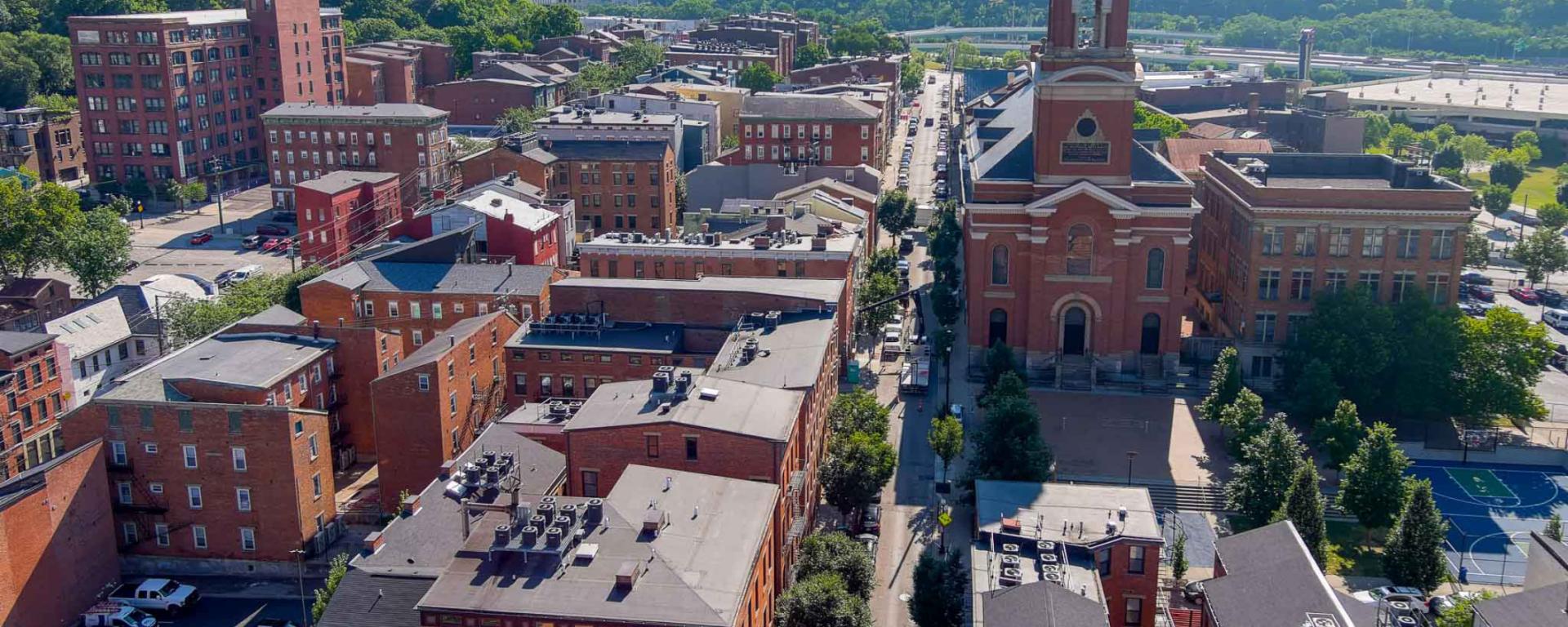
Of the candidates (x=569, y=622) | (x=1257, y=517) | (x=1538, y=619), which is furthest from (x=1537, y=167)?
(x=569, y=622)

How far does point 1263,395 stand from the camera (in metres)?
87.8

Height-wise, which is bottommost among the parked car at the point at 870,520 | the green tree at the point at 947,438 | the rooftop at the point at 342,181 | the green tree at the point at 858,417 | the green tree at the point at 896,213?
the parked car at the point at 870,520

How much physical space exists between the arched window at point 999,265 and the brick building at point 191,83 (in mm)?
100313

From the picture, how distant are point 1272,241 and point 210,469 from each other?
66.8 meters

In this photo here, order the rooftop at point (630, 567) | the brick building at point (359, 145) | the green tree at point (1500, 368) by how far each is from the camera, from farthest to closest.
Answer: the brick building at point (359, 145), the green tree at point (1500, 368), the rooftop at point (630, 567)

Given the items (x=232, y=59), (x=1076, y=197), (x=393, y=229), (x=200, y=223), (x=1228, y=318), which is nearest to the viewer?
(x=1076, y=197)

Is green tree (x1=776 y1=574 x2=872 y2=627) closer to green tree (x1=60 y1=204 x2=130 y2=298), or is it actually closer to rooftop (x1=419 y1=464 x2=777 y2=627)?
rooftop (x1=419 y1=464 x2=777 y2=627)

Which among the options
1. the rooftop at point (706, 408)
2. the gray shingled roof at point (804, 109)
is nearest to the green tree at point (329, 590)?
the rooftop at point (706, 408)

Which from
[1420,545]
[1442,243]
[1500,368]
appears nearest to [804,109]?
[1442,243]

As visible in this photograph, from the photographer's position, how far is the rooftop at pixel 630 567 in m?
45.4

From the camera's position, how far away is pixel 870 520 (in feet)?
227

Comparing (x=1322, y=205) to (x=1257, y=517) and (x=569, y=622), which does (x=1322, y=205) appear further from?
(x=569, y=622)

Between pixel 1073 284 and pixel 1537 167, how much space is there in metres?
134

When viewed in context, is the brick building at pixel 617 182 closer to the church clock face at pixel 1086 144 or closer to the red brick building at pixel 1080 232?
the red brick building at pixel 1080 232
